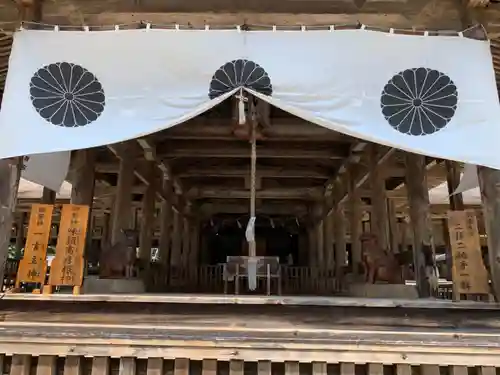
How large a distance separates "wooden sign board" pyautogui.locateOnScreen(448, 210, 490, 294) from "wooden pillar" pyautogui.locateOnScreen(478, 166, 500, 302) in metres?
1.24

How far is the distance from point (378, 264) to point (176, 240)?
7.96 meters

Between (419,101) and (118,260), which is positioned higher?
(419,101)

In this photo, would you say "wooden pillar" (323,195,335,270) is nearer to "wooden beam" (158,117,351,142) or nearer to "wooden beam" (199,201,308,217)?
"wooden beam" (199,201,308,217)

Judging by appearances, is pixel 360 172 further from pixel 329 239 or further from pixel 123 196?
pixel 123 196

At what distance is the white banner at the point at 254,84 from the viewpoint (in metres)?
5.17

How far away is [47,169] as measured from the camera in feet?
26.5

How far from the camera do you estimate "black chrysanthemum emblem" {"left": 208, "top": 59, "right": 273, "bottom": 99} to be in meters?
5.34

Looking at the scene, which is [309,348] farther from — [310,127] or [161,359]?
[310,127]

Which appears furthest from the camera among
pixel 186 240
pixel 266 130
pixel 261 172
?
pixel 186 240

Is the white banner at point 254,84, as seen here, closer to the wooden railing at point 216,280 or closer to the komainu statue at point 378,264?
the komainu statue at point 378,264

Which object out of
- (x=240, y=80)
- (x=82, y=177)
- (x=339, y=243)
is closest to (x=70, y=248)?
(x=82, y=177)

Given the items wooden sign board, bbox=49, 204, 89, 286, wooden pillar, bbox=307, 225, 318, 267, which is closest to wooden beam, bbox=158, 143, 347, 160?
wooden sign board, bbox=49, 204, 89, 286

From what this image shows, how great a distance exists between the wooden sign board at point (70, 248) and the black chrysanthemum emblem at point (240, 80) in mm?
3415

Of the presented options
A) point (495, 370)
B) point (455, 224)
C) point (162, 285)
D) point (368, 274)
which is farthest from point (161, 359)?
point (162, 285)
